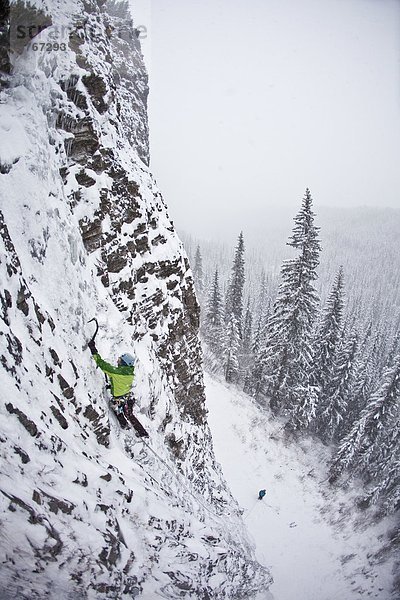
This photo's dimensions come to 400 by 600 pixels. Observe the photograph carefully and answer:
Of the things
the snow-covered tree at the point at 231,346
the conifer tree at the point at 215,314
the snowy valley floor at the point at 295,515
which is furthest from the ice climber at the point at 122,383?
the conifer tree at the point at 215,314

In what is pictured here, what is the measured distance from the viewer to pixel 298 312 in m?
23.3

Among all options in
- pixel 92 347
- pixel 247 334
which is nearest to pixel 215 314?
pixel 247 334

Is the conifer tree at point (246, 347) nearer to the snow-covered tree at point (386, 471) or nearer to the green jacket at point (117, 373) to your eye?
the snow-covered tree at point (386, 471)

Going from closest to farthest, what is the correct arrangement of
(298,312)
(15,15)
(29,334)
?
(29,334)
(15,15)
(298,312)

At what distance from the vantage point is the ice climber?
23.7ft

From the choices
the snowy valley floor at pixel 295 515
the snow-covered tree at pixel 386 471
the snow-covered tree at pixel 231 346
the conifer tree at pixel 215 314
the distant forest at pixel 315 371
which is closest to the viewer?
the snowy valley floor at pixel 295 515

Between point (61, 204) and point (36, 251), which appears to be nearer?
point (36, 251)

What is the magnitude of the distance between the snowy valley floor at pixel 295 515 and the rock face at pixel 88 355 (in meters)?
6.58

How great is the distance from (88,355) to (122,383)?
1136 millimetres

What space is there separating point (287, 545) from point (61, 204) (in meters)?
21.5

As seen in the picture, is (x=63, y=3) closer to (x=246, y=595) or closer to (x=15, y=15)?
(x=15, y=15)

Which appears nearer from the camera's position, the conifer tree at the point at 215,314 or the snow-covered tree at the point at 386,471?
the snow-covered tree at the point at 386,471

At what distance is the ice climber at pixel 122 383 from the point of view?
7211 millimetres

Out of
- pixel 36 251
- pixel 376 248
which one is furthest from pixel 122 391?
pixel 376 248
